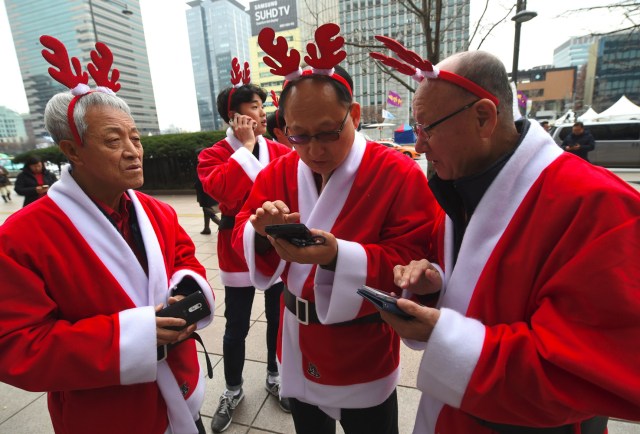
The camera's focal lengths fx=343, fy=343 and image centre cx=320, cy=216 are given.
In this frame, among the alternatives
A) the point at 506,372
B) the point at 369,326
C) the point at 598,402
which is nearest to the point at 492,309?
the point at 506,372

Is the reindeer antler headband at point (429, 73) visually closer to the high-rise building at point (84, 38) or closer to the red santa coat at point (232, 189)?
the red santa coat at point (232, 189)

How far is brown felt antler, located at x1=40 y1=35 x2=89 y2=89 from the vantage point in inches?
54.1

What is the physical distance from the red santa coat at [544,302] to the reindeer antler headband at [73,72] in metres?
1.53

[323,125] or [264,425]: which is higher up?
[323,125]

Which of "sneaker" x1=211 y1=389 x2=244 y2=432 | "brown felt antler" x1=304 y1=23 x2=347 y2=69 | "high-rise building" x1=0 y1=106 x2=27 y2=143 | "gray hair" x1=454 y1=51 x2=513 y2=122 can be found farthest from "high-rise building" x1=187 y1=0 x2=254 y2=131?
"gray hair" x1=454 y1=51 x2=513 y2=122

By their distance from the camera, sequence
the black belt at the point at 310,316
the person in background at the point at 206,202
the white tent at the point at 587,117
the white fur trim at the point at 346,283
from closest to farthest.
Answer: the white fur trim at the point at 346,283, the black belt at the point at 310,316, the person in background at the point at 206,202, the white tent at the point at 587,117

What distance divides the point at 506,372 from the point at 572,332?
0.19 metres

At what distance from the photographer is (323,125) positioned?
1.38m

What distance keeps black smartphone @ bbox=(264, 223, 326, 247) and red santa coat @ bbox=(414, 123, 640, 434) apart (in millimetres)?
502

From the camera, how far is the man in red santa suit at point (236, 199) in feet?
7.85

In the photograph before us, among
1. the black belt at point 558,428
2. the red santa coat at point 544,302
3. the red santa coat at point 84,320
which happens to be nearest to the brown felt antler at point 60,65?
the red santa coat at point 84,320

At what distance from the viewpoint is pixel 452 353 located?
94 cm

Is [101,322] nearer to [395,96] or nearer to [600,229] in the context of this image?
[600,229]

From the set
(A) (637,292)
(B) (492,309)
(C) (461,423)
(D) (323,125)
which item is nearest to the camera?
(A) (637,292)
